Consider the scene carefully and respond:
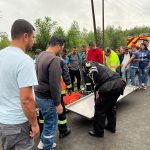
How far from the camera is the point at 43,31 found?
2966 centimetres

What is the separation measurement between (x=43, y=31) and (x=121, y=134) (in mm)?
26560

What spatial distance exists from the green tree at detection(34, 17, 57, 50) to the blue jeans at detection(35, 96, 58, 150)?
2517 centimetres

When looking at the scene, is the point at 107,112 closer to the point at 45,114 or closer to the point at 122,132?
the point at 122,132

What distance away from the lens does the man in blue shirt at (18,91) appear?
6.98ft

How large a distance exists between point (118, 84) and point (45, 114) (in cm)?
161

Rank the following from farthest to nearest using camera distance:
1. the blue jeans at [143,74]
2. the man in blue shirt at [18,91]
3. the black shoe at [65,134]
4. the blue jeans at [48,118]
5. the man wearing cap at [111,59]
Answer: the blue jeans at [143,74] → the man wearing cap at [111,59] → the black shoe at [65,134] → the blue jeans at [48,118] → the man in blue shirt at [18,91]

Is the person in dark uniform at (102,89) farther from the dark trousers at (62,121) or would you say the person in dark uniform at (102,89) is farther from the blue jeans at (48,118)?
the blue jeans at (48,118)

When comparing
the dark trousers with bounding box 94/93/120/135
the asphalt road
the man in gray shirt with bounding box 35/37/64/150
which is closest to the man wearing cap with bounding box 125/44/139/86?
the asphalt road

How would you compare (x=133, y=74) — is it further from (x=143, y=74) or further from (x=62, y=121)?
(x=62, y=121)

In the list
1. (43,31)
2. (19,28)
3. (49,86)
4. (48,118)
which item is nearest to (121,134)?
(48,118)

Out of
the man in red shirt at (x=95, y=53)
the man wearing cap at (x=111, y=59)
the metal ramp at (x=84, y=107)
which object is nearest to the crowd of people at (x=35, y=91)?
the metal ramp at (x=84, y=107)

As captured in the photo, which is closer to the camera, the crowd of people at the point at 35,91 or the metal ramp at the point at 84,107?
the crowd of people at the point at 35,91

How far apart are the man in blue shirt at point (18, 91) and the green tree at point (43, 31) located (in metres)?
26.5

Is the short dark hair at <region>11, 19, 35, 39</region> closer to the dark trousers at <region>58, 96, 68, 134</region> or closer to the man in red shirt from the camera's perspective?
the dark trousers at <region>58, 96, 68, 134</region>
